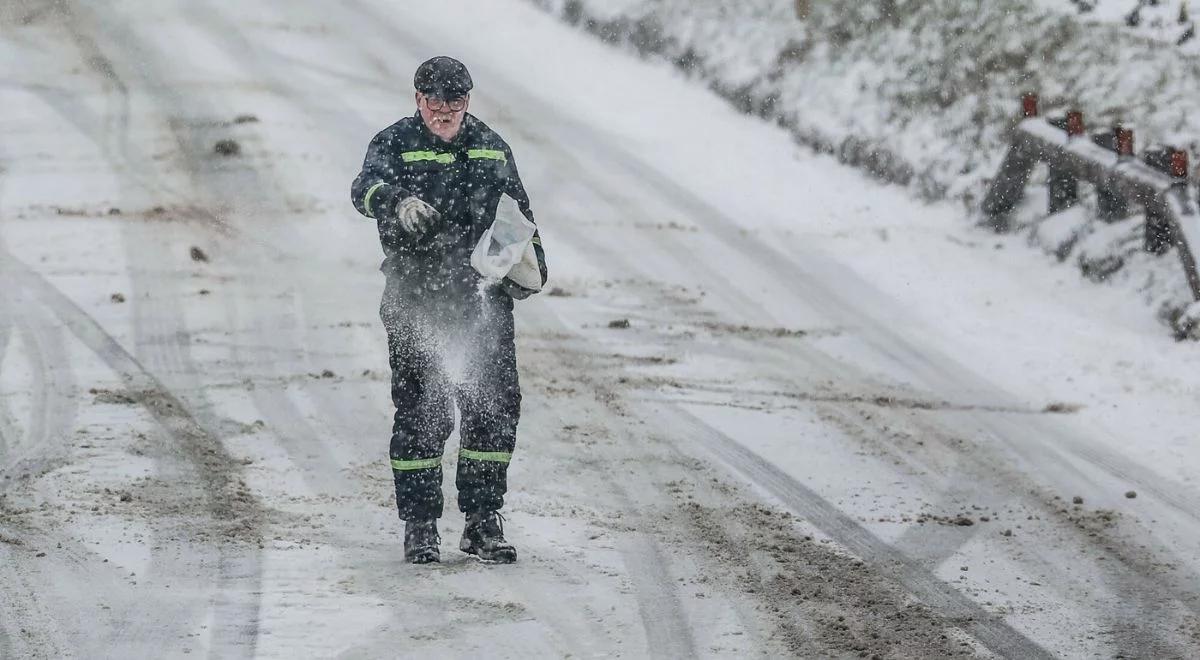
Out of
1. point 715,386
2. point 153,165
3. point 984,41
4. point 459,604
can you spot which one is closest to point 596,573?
point 459,604

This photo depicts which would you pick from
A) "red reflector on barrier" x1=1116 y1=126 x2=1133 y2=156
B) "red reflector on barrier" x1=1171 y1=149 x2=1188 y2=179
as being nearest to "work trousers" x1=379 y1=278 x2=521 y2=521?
"red reflector on barrier" x1=1171 y1=149 x2=1188 y2=179

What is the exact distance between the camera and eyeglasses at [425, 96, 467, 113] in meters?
A: 5.56

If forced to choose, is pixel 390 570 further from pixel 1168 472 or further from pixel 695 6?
pixel 695 6

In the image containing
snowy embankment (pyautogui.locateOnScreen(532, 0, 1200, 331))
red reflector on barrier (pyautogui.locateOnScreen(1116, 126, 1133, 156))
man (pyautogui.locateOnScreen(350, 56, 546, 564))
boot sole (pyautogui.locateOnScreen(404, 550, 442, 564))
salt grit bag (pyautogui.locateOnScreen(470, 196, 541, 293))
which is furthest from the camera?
snowy embankment (pyautogui.locateOnScreen(532, 0, 1200, 331))

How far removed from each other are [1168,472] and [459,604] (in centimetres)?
389

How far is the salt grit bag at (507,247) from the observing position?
5.50 meters

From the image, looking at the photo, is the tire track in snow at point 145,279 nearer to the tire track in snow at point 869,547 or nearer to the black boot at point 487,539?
the black boot at point 487,539

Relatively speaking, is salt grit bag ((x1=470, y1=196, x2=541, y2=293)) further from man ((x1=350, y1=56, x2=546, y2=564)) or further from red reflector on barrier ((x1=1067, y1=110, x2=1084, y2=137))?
red reflector on barrier ((x1=1067, y1=110, x2=1084, y2=137))

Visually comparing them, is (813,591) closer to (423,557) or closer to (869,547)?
(869,547)

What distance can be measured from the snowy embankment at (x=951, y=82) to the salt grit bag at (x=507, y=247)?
6.15m

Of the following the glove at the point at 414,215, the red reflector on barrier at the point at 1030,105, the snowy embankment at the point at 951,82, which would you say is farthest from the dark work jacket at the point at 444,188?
the red reflector on barrier at the point at 1030,105

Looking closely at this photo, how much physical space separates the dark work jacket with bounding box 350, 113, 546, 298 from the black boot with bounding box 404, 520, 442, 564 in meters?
0.83

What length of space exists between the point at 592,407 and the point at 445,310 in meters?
2.72

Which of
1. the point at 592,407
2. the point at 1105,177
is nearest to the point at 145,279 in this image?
the point at 592,407
